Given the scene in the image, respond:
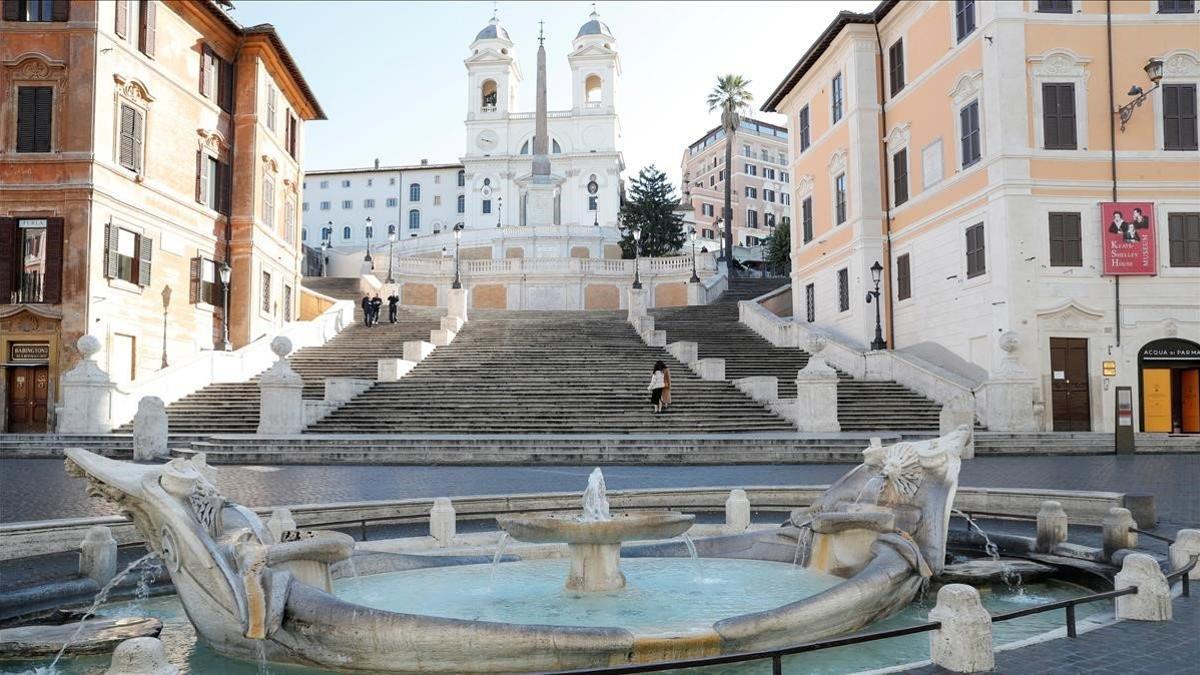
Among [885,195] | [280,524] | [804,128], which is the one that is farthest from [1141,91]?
[280,524]

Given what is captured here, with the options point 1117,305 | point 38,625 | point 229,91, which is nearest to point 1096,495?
point 38,625

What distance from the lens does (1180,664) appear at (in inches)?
204

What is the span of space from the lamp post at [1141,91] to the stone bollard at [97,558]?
86.9 feet

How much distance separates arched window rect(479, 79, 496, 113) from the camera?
95.8 metres

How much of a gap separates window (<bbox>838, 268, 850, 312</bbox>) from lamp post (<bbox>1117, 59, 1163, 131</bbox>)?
1088 centimetres

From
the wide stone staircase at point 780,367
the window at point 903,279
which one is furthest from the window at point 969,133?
the wide stone staircase at point 780,367

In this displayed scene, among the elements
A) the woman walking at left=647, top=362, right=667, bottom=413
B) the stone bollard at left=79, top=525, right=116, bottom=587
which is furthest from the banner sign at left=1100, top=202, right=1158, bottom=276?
the stone bollard at left=79, top=525, right=116, bottom=587

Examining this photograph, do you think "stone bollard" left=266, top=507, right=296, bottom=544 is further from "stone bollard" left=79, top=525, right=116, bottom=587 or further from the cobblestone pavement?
the cobblestone pavement

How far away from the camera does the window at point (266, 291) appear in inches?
1430

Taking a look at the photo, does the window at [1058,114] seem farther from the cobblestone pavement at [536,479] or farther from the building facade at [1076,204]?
the cobblestone pavement at [536,479]

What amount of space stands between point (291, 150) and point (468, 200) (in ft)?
168

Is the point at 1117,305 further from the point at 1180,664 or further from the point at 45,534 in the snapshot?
the point at 45,534

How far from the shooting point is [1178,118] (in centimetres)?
2498

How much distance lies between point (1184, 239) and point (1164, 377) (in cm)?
382
